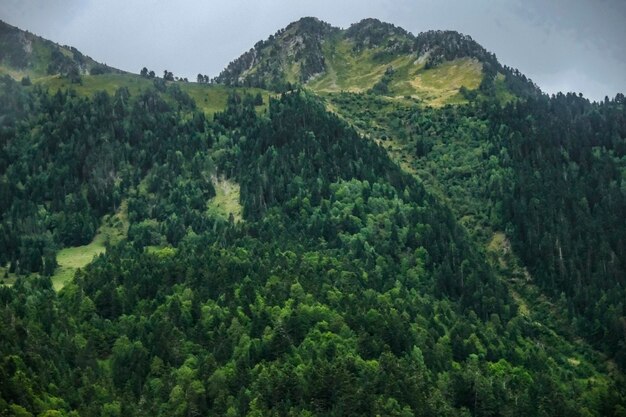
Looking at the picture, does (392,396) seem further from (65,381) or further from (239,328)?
(65,381)

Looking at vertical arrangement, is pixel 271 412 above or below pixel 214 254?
below

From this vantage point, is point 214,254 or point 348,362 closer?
point 348,362

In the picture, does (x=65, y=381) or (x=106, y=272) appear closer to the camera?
(x=65, y=381)

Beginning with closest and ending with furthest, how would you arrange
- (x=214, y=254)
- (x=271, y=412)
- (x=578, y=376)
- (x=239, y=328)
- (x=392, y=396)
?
(x=271, y=412)
(x=392, y=396)
(x=239, y=328)
(x=578, y=376)
(x=214, y=254)

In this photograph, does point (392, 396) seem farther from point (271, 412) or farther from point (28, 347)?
point (28, 347)

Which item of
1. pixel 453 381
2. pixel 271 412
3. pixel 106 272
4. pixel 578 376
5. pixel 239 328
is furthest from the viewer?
pixel 106 272

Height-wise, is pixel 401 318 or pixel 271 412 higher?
pixel 401 318

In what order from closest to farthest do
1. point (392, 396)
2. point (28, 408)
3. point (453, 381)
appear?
1. point (28, 408)
2. point (392, 396)
3. point (453, 381)

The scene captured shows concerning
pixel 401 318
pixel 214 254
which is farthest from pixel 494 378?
pixel 214 254

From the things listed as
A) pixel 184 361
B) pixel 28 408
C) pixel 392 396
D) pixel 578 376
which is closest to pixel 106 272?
pixel 184 361
